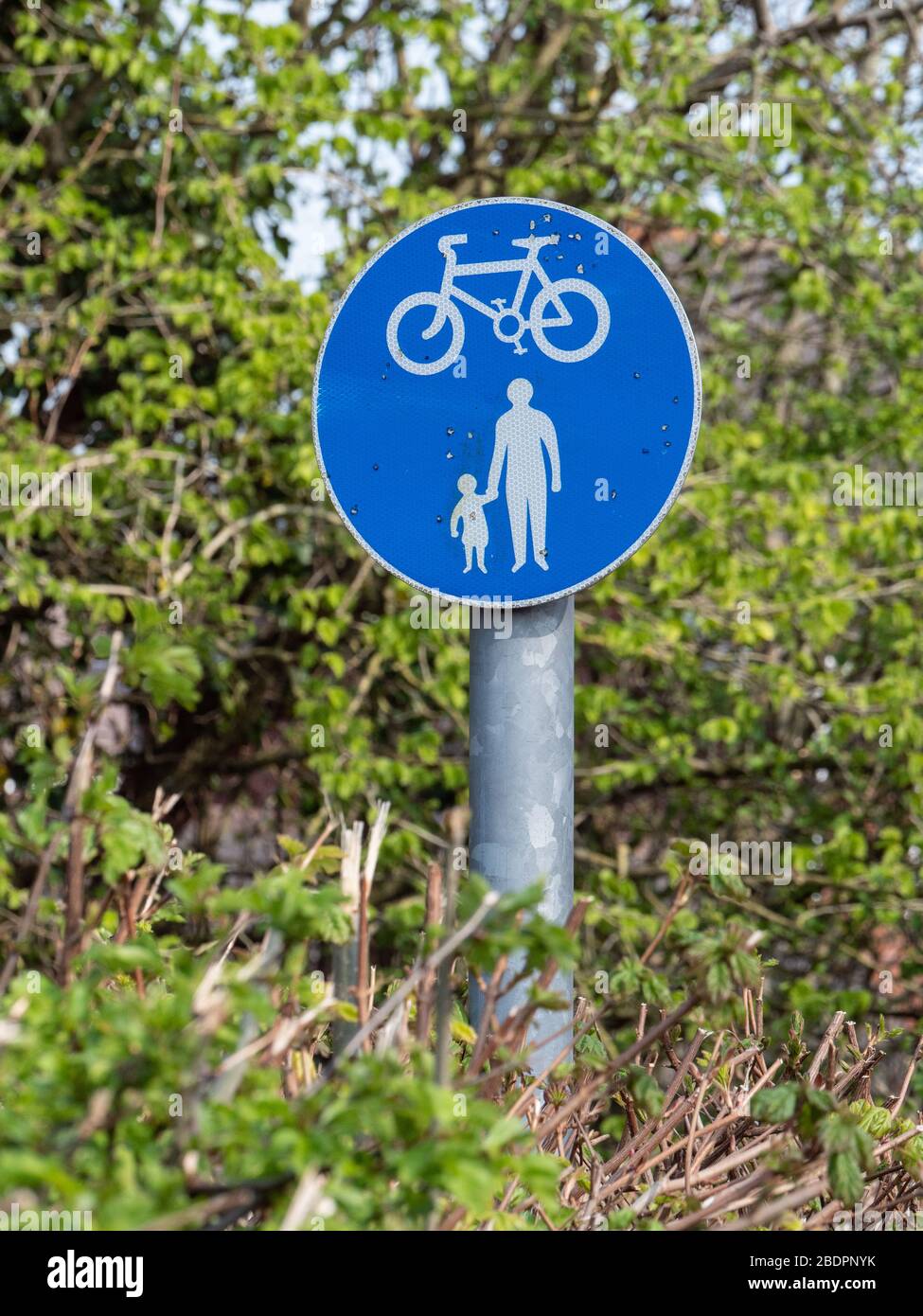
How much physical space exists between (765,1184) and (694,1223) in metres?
0.12

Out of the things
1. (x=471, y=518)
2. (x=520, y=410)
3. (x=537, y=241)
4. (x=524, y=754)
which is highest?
(x=537, y=241)

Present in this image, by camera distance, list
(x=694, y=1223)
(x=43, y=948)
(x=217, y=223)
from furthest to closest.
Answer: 1. (x=217, y=223)
2. (x=43, y=948)
3. (x=694, y=1223)

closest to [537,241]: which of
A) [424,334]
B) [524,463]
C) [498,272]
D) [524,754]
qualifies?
[498,272]

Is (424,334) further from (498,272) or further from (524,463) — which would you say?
(524,463)

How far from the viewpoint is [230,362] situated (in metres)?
5.11

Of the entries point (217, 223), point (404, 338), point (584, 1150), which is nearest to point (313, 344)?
point (217, 223)

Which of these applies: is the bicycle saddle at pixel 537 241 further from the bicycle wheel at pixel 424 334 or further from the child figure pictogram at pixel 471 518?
the child figure pictogram at pixel 471 518

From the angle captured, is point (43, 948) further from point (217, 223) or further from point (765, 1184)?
point (765, 1184)

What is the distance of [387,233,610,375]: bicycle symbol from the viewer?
216 centimetres

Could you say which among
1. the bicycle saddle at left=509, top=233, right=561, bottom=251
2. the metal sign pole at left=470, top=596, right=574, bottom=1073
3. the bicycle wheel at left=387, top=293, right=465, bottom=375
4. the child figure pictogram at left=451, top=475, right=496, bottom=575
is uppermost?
the bicycle saddle at left=509, top=233, right=561, bottom=251

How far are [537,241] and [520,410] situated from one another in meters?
0.26

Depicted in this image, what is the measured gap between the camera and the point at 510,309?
7.11 feet

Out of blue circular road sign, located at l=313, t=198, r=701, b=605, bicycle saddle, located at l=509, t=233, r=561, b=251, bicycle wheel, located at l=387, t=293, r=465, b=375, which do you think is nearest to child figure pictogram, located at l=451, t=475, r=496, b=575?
blue circular road sign, located at l=313, t=198, r=701, b=605

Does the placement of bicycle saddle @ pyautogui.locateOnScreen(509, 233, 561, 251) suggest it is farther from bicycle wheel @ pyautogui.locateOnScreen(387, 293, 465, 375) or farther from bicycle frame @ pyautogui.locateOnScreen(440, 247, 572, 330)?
bicycle wheel @ pyautogui.locateOnScreen(387, 293, 465, 375)
